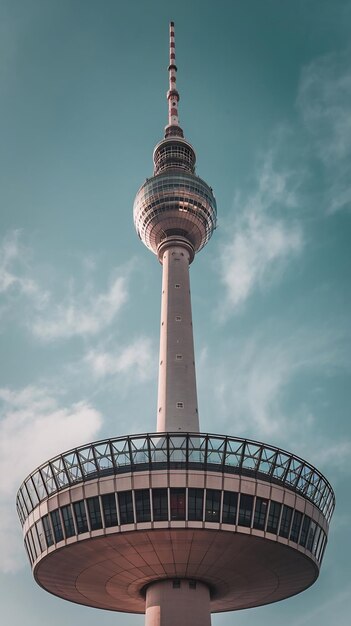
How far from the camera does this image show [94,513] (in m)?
59.2

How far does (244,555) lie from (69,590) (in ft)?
75.3

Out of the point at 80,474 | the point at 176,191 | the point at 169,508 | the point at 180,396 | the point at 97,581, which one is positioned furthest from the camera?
the point at 176,191

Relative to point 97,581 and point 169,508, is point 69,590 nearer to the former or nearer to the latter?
point 97,581

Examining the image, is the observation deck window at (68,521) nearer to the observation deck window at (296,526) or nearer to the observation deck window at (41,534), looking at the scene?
the observation deck window at (41,534)

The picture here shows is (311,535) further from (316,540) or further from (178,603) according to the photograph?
(178,603)

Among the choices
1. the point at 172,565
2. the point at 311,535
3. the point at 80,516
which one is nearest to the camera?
the point at 80,516

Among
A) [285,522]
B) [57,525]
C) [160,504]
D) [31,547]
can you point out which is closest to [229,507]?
[160,504]

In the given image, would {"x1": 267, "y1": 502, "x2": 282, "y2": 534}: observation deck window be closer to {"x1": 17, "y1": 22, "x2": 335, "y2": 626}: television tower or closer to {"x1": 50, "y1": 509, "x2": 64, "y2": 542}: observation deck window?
{"x1": 17, "y1": 22, "x2": 335, "y2": 626}: television tower

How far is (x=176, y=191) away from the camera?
103438 millimetres

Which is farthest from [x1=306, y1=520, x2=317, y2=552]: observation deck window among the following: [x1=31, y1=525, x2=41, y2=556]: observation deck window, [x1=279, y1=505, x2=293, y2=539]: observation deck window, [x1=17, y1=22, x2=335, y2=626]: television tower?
[x1=31, y1=525, x2=41, y2=556]: observation deck window

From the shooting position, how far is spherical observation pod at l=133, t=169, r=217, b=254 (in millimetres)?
102938

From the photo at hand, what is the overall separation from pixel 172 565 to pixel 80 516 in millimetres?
10967

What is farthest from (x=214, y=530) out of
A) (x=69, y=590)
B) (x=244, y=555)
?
(x=69, y=590)

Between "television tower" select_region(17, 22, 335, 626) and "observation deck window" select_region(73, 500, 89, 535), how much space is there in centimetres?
13
